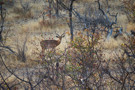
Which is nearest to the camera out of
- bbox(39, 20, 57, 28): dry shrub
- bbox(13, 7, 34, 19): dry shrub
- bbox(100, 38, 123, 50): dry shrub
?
bbox(100, 38, 123, 50): dry shrub

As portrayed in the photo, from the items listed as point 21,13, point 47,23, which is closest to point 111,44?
point 47,23

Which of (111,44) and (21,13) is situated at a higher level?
(21,13)

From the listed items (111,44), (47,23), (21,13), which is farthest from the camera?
(21,13)

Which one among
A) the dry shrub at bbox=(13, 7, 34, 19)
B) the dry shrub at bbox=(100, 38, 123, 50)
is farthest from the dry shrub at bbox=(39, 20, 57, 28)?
the dry shrub at bbox=(100, 38, 123, 50)

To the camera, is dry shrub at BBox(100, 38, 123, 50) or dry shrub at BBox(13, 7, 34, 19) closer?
dry shrub at BBox(100, 38, 123, 50)

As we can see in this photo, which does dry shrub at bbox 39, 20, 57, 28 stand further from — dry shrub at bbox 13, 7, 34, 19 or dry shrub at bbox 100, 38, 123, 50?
dry shrub at bbox 100, 38, 123, 50

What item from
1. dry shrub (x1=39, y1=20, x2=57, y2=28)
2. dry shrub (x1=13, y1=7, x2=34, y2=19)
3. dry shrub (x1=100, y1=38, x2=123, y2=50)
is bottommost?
dry shrub (x1=100, y1=38, x2=123, y2=50)

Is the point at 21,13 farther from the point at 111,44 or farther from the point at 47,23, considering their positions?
the point at 111,44

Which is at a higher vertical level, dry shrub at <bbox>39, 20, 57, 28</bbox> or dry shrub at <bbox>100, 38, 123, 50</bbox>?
dry shrub at <bbox>39, 20, 57, 28</bbox>

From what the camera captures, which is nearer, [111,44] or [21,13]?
[111,44]

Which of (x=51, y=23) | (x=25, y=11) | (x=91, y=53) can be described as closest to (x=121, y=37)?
(x=91, y=53)

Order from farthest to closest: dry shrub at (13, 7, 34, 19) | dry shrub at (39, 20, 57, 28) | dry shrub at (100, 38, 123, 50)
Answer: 1. dry shrub at (13, 7, 34, 19)
2. dry shrub at (39, 20, 57, 28)
3. dry shrub at (100, 38, 123, 50)

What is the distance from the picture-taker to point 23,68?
7578 millimetres

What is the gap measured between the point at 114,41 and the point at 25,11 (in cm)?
1140
